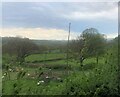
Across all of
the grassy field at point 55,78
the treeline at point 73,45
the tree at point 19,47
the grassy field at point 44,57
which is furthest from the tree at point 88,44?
the tree at point 19,47

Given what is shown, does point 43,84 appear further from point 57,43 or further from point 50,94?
point 57,43

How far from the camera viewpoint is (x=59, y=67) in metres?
5.05

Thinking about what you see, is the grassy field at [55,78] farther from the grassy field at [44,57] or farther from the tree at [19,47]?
the tree at [19,47]

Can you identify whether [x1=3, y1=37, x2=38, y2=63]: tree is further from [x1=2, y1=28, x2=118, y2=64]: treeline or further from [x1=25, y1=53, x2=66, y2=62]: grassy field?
[x1=25, y1=53, x2=66, y2=62]: grassy field

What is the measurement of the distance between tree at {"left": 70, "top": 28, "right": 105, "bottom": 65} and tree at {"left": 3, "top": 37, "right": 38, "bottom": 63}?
0.70 meters

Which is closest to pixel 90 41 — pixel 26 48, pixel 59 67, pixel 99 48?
pixel 99 48

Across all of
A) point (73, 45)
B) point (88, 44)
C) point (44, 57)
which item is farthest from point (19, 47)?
point (88, 44)

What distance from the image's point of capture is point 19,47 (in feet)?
15.5

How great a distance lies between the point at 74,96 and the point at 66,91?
132mm

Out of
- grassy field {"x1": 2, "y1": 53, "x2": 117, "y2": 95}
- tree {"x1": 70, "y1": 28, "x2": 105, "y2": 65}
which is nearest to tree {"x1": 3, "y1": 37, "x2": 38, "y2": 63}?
grassy field {"x1": 2, "y1": 53, "x2": 117, "y2": 95}

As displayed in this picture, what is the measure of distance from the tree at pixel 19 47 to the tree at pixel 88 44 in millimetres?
701

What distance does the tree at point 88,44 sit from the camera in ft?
14.9

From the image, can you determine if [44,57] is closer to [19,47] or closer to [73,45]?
[19,47]

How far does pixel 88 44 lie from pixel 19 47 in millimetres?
1081
